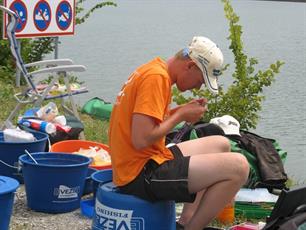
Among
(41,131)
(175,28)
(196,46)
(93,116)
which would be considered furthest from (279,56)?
(196,46)

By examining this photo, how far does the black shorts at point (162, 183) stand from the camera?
3.00m

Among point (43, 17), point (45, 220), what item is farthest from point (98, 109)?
point (45, 220)

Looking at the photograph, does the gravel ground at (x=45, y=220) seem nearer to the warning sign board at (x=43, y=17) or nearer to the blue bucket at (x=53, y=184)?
the blue bucket at (x=53, y=184)

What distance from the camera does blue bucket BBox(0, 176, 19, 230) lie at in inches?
115

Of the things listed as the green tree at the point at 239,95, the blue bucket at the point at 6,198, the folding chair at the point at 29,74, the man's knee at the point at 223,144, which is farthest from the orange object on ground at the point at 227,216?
the green tree at the point at 239,95

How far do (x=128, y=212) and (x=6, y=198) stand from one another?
0.57m

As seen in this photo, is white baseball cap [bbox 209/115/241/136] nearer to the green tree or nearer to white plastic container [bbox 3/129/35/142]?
white plastic container [bbox 3/129/35/142]

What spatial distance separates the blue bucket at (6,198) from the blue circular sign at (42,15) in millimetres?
3209

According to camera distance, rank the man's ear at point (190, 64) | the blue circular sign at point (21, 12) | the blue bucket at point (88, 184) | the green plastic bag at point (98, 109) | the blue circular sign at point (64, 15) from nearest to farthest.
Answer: the man's ear at point (190, 64)
the blue bucket at point (88, 184)
the blue circular sign at point (21, 12)
the blue circular sign at point (64, 15)
the green plastic bag at point (98, 109)

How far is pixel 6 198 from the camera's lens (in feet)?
9.68

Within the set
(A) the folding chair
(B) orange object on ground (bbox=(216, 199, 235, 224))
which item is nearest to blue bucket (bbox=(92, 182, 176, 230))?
(B) orange object on ground (bbox=(216, 199, 235, 224))

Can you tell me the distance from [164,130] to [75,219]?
968 mm

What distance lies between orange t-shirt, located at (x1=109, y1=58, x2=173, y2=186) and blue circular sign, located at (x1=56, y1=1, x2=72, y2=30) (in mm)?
3354

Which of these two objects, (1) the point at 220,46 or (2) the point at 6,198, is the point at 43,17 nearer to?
(2) the point at 6,198
